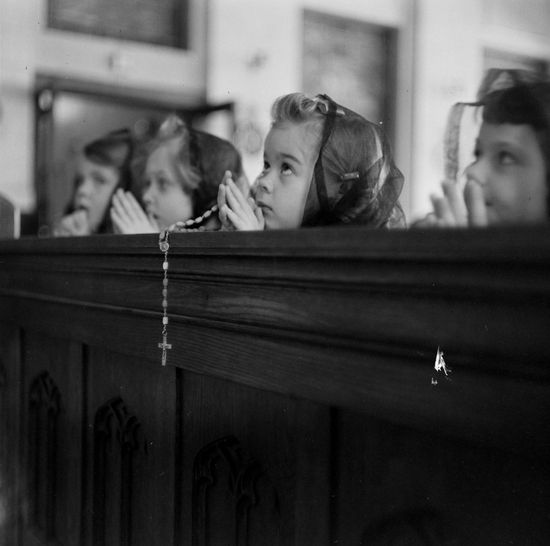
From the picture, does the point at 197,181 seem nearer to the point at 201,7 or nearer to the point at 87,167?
the point at 87,167

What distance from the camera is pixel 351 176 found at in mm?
1441

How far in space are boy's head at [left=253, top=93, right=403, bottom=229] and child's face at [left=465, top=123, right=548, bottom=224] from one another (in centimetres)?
44

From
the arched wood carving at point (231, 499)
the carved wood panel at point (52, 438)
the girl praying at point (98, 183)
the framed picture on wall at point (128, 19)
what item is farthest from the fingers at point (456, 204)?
the framed picture on wall at point (128, 19)

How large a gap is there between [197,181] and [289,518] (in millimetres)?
1313

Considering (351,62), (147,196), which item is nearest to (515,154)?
(147,196)

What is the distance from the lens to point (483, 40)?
637cm

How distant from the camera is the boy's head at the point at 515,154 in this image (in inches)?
37.8

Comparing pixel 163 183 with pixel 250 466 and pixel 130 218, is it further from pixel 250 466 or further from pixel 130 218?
pixel 250 466

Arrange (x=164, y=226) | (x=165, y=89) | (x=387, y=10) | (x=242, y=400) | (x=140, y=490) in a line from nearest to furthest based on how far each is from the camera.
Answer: (x=242, y=400)
(x=140, y=490)
(x=164, y=226)
(x=165, y=89)
(x=387, y=10)

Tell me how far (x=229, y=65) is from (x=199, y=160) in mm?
3282

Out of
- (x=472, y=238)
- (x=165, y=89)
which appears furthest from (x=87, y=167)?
(x=472, y=238)

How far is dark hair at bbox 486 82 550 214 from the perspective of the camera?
1.00m

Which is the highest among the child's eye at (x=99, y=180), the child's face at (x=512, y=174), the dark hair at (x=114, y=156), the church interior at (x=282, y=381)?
the dark hair at (x=114, y=156)

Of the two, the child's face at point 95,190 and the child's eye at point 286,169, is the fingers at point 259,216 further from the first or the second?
the child's face at point 95,190
